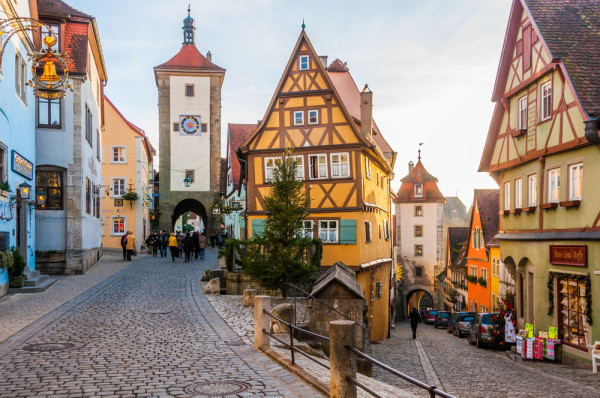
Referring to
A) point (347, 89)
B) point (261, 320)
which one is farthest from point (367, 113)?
point (261, 320)

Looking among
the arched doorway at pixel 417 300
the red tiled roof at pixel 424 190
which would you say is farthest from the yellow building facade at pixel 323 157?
the red tiled roof at pixel 424 190

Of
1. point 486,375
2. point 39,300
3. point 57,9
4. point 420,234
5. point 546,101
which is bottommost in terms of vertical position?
point 486,375

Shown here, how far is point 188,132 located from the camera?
54.0 m

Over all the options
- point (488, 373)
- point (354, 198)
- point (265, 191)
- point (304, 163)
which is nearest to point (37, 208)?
point (265, 191)

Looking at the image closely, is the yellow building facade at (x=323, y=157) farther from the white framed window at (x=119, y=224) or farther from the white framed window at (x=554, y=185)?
the white framed window at (x=119, y=224)

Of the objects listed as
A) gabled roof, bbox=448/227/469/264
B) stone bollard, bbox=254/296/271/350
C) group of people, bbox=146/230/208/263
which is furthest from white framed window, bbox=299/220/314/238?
gabled roof, bbox=448/227/469/264

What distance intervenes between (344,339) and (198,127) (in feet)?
162

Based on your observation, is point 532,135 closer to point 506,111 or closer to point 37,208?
point 506,111

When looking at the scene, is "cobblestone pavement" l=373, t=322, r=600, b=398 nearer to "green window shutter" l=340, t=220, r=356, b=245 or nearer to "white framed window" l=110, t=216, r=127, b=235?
"green window shutter" l=340, t=220, r=356, b=245

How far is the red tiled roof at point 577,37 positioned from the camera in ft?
53.7

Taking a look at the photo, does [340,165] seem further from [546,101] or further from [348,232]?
[546,101]

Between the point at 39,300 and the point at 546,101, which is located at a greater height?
the point at 546,101

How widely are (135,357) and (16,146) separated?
475 inches

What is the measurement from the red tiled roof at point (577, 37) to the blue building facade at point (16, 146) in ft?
50.1
